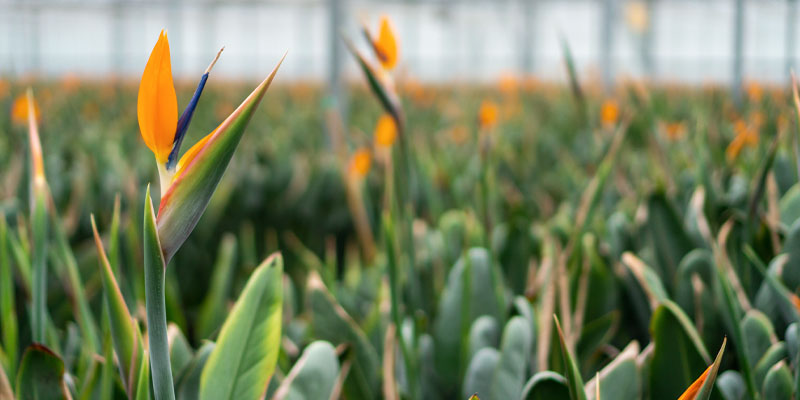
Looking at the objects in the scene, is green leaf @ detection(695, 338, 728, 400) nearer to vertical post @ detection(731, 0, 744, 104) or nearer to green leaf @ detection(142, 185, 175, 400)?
green leaf @ detection(142, 185, 175, 400)

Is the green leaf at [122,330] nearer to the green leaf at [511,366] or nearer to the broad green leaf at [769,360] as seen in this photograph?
the green leaf at [511,366]

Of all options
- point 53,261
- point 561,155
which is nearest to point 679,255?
point 53,261

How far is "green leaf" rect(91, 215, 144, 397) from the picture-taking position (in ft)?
1.44

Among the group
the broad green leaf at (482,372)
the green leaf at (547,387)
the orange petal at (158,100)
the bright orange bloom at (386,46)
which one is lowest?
the broad green leaf at (482,372)

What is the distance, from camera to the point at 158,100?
0.35 metres

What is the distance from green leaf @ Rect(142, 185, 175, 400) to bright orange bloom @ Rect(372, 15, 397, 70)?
14.0 inches

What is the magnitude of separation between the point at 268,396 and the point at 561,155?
5.56 ft

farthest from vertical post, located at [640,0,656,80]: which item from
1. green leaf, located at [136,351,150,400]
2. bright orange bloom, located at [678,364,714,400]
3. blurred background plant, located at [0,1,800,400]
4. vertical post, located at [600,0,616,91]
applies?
green leaf, located at [136,351,150,400]

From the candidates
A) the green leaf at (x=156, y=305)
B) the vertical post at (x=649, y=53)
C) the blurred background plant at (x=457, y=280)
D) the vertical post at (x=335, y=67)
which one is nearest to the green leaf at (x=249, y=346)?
the blurred background plant at (x=457, y=280)

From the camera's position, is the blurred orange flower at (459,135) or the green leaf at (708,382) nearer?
the green leaf at (708,382)

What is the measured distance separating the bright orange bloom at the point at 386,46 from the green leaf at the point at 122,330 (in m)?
0.32

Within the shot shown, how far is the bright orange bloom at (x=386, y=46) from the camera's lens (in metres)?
0.68

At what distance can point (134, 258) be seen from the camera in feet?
3.13

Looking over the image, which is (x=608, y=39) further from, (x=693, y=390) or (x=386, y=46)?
(x=693, y=390)
